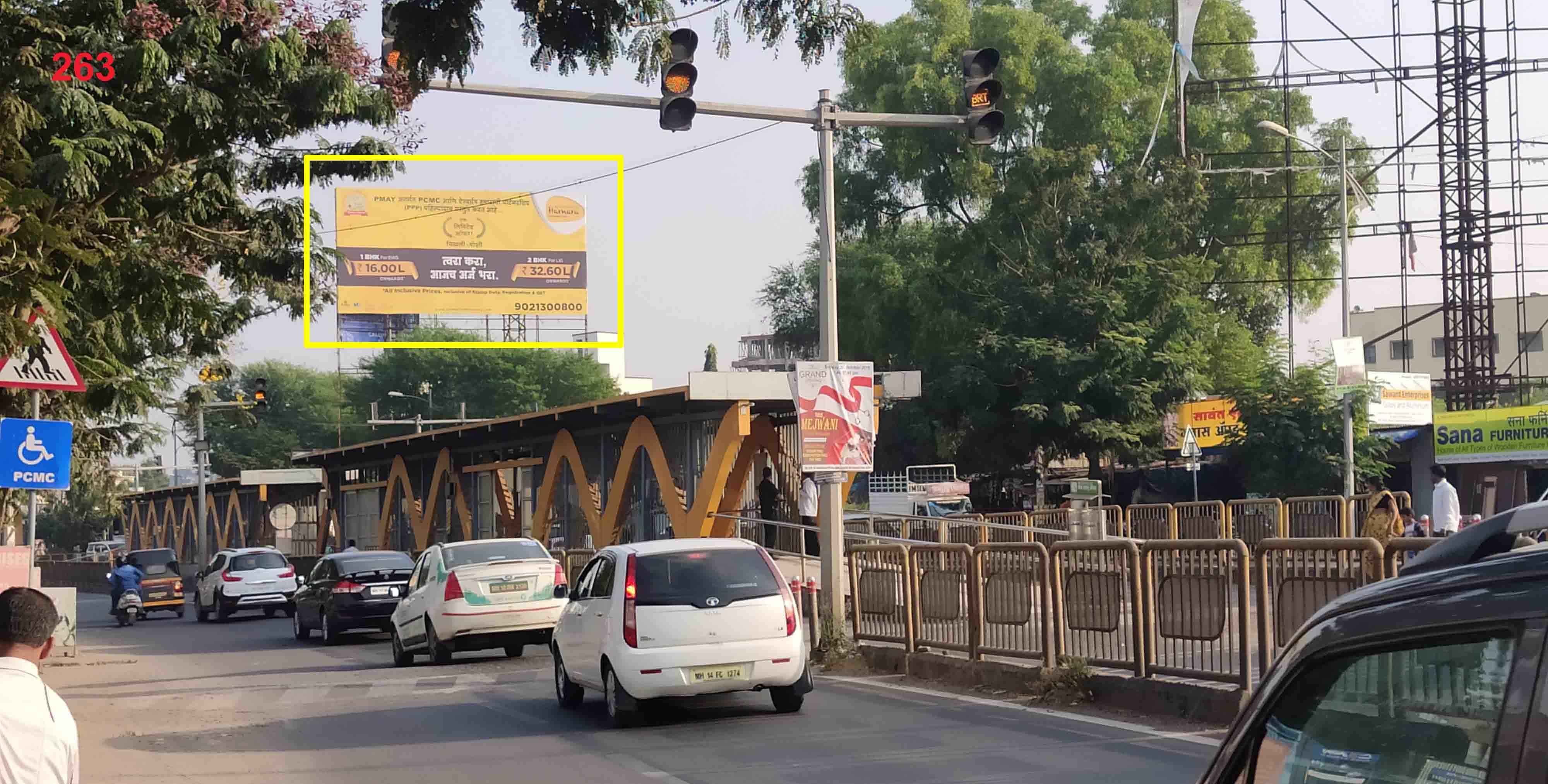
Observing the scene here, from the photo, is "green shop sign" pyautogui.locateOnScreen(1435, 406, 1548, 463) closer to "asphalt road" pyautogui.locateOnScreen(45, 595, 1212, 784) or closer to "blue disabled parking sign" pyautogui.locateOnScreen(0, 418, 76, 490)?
"asphalt road" pyautogui.locateOnScreen(45, 595, 1212, 784)

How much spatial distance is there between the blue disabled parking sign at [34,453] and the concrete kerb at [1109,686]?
29.7 feet

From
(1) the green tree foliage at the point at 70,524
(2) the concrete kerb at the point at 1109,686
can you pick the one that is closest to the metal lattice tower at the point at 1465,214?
(2) the concrete kerb at the point at 1109,686

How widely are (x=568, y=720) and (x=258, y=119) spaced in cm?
672

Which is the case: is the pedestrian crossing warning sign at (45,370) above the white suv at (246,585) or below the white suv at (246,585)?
above

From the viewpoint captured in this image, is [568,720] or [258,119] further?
[258,119]

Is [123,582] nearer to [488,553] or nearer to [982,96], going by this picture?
[488,553]

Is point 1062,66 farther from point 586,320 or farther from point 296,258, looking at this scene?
point 296,258

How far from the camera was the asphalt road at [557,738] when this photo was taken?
10727 mm

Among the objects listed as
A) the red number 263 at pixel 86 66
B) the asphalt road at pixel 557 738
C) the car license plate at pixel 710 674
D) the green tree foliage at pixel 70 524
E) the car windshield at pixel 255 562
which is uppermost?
the red number 263 at pixel 86 66

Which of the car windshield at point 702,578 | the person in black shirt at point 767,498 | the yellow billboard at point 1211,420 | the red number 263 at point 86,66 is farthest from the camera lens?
the yellow billboard at point 1211,420

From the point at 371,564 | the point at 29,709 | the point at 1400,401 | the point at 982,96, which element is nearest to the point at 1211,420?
the point at 1400,401

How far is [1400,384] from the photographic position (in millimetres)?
37406

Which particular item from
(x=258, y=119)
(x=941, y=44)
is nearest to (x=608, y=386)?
(x=941, y=44)

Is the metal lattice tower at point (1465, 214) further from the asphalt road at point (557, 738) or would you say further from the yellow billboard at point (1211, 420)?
the asphalt road at point (557, 738)
